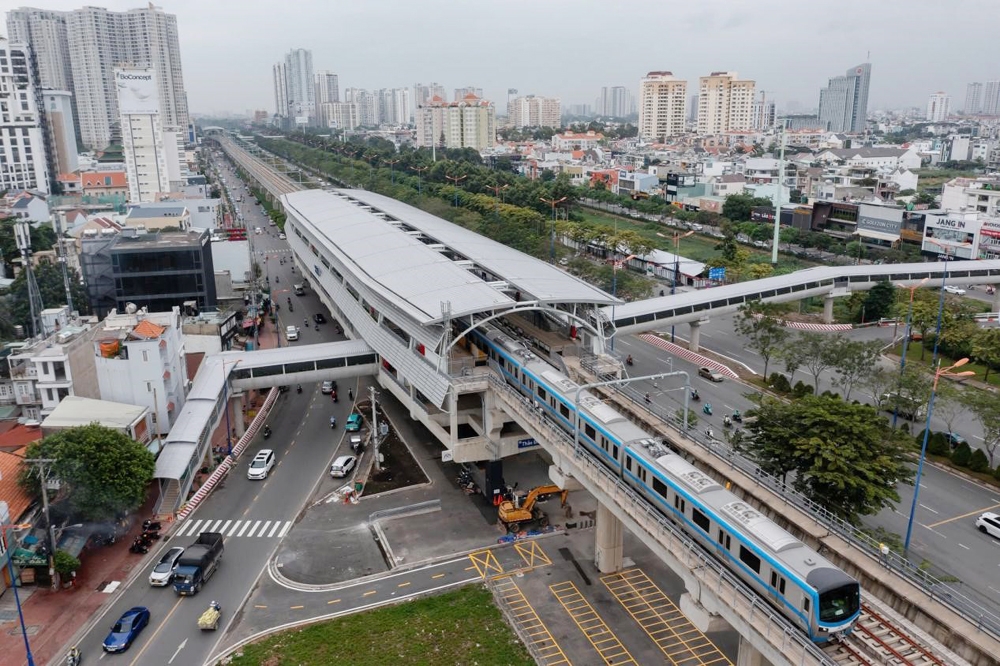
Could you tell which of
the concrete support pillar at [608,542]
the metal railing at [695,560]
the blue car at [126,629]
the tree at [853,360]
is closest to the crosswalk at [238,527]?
the blue car at [126,629]

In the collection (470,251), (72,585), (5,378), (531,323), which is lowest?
(72,585)

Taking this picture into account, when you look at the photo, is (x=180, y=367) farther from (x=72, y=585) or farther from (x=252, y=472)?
(x=72, y=585)

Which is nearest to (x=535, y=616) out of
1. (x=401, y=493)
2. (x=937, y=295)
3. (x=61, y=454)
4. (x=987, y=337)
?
(x=401, y=493)

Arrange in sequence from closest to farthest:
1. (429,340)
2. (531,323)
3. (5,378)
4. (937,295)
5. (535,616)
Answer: (535,616)
(429,340)
(531,323)
(5,378)
(937,295)

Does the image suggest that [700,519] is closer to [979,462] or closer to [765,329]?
[979,462]

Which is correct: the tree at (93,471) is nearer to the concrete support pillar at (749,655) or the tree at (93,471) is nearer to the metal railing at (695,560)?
the metal railing at (695,560)
